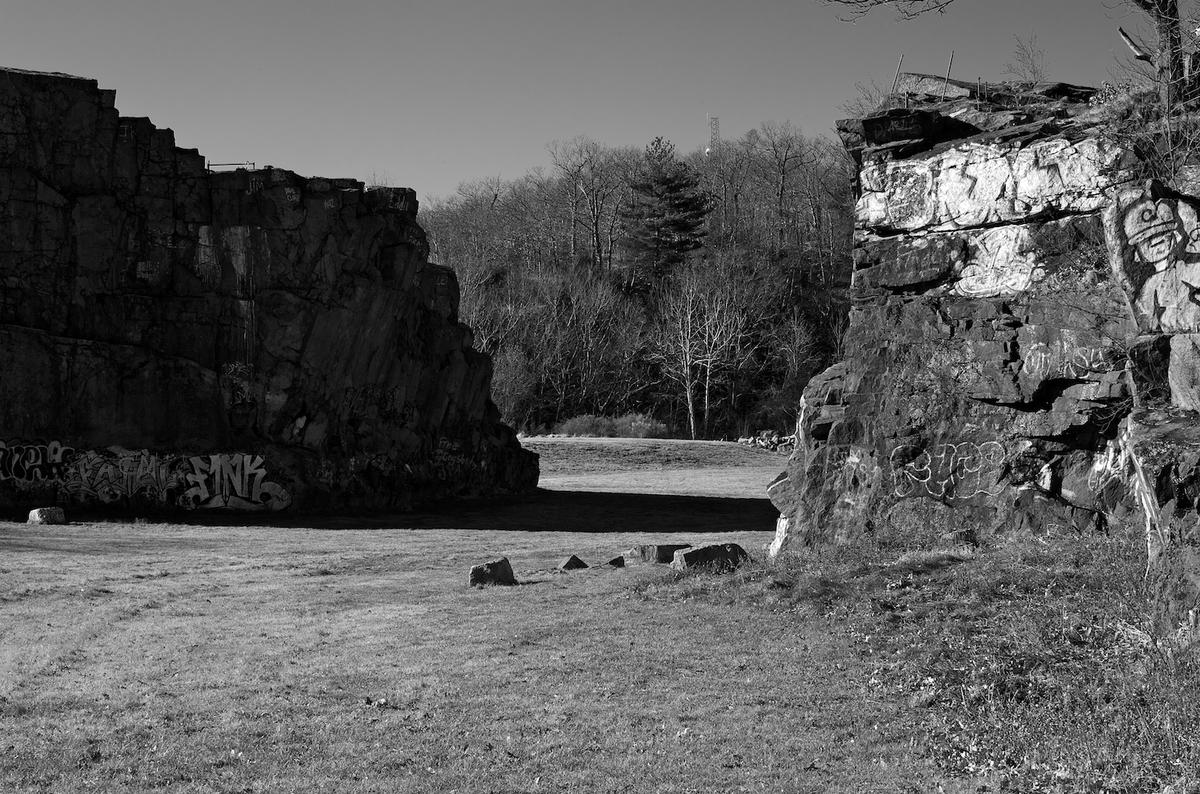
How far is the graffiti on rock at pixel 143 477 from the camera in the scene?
2836 centimetres

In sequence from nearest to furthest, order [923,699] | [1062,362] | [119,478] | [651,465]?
[923,699], [1062,362], [119,478], [651,465]

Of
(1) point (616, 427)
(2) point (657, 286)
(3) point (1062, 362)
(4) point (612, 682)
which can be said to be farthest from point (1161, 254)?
(2) point (657, 286)

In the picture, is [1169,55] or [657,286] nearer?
[1169,55]

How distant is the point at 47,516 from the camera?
25.5m

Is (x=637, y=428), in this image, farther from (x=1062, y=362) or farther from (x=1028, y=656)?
(x=1028, y=656)

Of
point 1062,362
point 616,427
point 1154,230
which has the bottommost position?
point 1062,362

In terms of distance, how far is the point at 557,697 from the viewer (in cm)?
955

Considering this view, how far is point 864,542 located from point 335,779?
864cm

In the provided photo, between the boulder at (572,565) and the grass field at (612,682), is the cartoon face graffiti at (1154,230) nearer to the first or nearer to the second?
the grass field at (612,682)

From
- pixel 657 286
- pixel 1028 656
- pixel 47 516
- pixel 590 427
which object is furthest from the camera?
pixel 657 286

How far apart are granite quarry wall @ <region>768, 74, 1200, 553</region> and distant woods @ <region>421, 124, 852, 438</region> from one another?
49982mm

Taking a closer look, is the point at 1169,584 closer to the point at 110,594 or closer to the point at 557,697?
the point at 557,697

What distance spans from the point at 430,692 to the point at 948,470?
26.6 feet

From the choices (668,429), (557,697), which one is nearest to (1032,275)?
(557,697)
